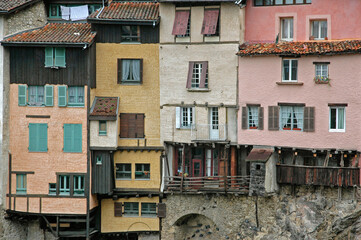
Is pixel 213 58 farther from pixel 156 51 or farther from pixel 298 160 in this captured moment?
pixel 298 160

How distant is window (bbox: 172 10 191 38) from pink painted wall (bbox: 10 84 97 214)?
863 cm

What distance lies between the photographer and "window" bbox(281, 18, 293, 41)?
5903 cm

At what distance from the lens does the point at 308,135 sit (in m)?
56.2

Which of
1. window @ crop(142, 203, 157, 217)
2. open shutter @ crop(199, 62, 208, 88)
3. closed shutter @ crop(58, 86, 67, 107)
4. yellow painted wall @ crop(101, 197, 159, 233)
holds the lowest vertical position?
yellow painted wall @ crop(101, 197, 159, 233)

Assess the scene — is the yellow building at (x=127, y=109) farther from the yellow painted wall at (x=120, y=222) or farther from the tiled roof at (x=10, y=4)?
the tiled roof at (x=10, y=4)

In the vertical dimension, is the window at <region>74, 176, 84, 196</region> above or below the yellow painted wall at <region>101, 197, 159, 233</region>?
above

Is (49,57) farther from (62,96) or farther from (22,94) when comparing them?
(22,94)

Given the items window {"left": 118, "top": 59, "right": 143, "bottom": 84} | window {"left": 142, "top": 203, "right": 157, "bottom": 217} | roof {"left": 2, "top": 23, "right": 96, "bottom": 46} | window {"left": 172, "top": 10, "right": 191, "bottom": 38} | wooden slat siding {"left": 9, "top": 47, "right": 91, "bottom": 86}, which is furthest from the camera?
window {"left": 142, "top": 203, "right": 157, "bottom": 217}

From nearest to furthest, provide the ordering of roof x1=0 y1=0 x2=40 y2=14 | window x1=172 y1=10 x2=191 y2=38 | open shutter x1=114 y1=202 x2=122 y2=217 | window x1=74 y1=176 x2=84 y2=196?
roof x1=0 y1=0 x2=40 y2=14, window x1=172 y1=10 x2=191 y2=38, window x1=74 y1=176 x2=84 y2=196, open shutter x1=114 y1=202 x2=122 y2=217

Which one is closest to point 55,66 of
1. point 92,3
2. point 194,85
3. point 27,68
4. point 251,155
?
point 27,68

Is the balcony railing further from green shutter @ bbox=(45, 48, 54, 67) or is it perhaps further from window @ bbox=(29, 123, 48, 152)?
green shutter @ bbox=(45, 48, 54, 67)

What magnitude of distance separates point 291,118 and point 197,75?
7511 millimetres

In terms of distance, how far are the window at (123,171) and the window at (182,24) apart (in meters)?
10.3

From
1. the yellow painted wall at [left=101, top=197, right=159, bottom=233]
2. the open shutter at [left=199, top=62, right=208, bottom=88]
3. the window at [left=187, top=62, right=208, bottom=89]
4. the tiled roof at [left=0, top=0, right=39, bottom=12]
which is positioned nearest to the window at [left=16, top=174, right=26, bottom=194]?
the yellow painted wall at [left=101, top=197, right=159, bottom=233]
